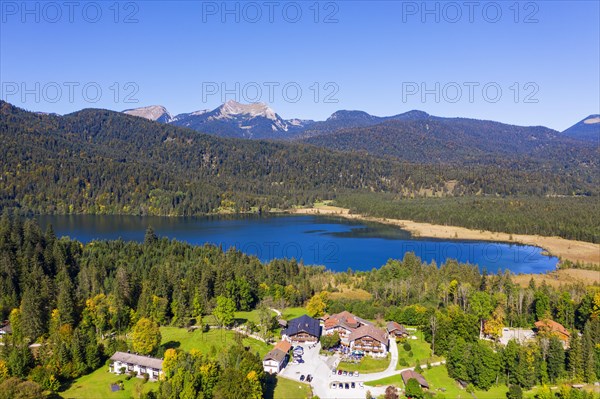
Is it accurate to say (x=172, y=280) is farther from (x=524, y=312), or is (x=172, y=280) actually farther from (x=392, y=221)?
(x=392, y=221)

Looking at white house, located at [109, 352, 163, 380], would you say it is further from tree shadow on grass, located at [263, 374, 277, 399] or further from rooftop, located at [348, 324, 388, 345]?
rooftop, located at [348, 324, 388, 345]

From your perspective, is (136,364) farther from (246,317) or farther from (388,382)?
(388,382)

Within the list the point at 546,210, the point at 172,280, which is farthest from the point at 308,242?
the point at 546,210

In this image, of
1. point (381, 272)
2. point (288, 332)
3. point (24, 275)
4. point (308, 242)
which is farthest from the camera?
point (308, 242)

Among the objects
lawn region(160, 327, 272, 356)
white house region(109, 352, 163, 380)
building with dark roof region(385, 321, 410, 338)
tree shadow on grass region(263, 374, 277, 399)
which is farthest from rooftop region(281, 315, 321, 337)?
white house region(109, 352, 163, 380)

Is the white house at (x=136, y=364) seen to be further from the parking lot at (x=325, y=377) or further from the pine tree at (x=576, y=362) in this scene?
the pine tree at (x=576, y=362)

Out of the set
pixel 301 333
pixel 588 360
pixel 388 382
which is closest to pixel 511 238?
pixel 588 360
